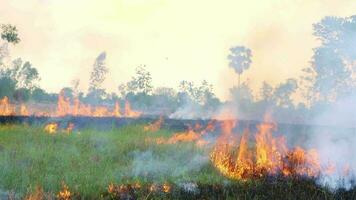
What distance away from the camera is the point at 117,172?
51.4ft

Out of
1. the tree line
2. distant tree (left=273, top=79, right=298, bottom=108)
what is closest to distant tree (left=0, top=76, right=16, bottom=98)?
the tree line

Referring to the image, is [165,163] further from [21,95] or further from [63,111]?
[21,95]

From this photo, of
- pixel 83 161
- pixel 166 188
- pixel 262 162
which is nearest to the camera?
pixel 166 188

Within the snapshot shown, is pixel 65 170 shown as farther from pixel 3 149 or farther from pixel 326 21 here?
pixel 326 21

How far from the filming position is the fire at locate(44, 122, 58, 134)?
874 inches

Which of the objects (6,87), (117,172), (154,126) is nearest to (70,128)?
(154,126)

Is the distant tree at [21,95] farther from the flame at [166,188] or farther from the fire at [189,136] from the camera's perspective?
the flame at [166,188]

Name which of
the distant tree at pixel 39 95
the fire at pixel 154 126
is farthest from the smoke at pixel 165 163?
the distant tree at pixel 39 95

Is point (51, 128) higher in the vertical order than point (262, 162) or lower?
higher

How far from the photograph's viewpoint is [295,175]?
15.0 m

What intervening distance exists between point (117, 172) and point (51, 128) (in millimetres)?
8157

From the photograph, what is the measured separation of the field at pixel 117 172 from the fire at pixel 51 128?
36 cm

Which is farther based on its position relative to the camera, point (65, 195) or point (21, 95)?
point (21, 95)

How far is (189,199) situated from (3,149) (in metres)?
7.47
